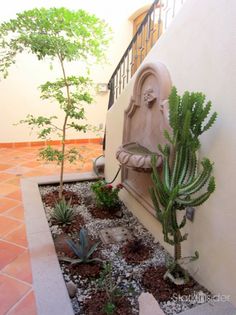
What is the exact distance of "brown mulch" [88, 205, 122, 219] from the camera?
2863 mm

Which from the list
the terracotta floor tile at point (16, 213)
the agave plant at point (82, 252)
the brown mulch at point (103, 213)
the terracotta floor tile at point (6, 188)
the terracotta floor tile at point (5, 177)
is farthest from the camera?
the terracotta floor tile at point (5, 177)

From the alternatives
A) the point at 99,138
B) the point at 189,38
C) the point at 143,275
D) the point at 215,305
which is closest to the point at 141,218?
the point at 143,275

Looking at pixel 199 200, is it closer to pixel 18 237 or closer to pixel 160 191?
pixel 160 191

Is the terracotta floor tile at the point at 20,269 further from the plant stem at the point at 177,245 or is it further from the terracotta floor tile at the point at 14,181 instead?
the terracotta floor tile at the point at 14,181

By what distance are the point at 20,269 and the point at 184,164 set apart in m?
1.46

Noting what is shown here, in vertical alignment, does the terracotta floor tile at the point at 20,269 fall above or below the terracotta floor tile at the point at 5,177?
below

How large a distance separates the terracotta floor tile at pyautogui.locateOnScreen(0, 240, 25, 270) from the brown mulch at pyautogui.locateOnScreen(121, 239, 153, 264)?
888 mm

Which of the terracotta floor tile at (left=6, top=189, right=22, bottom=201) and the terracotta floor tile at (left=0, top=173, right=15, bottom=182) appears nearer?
the terracotta floor tile at (left=6, top=189, right=22, bottom=201)

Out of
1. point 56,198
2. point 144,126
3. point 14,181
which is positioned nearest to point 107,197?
point 56,198

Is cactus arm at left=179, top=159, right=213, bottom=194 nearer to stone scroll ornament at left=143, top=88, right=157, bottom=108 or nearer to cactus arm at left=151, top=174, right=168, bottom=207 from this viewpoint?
cactus arm at left=151, top=174, right=168, bottom=207

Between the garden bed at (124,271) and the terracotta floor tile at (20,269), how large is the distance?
260mm

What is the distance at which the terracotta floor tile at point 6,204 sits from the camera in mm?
2906

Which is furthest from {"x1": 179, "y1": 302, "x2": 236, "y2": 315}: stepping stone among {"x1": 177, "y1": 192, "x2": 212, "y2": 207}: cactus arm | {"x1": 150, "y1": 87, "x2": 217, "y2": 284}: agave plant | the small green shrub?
{"x1": 177, "y1": 192, "x2": 212, "y2": 207}: cactus arm

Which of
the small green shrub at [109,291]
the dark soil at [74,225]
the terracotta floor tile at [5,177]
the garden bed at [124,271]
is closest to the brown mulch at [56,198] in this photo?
the garden bed at [124,271]
